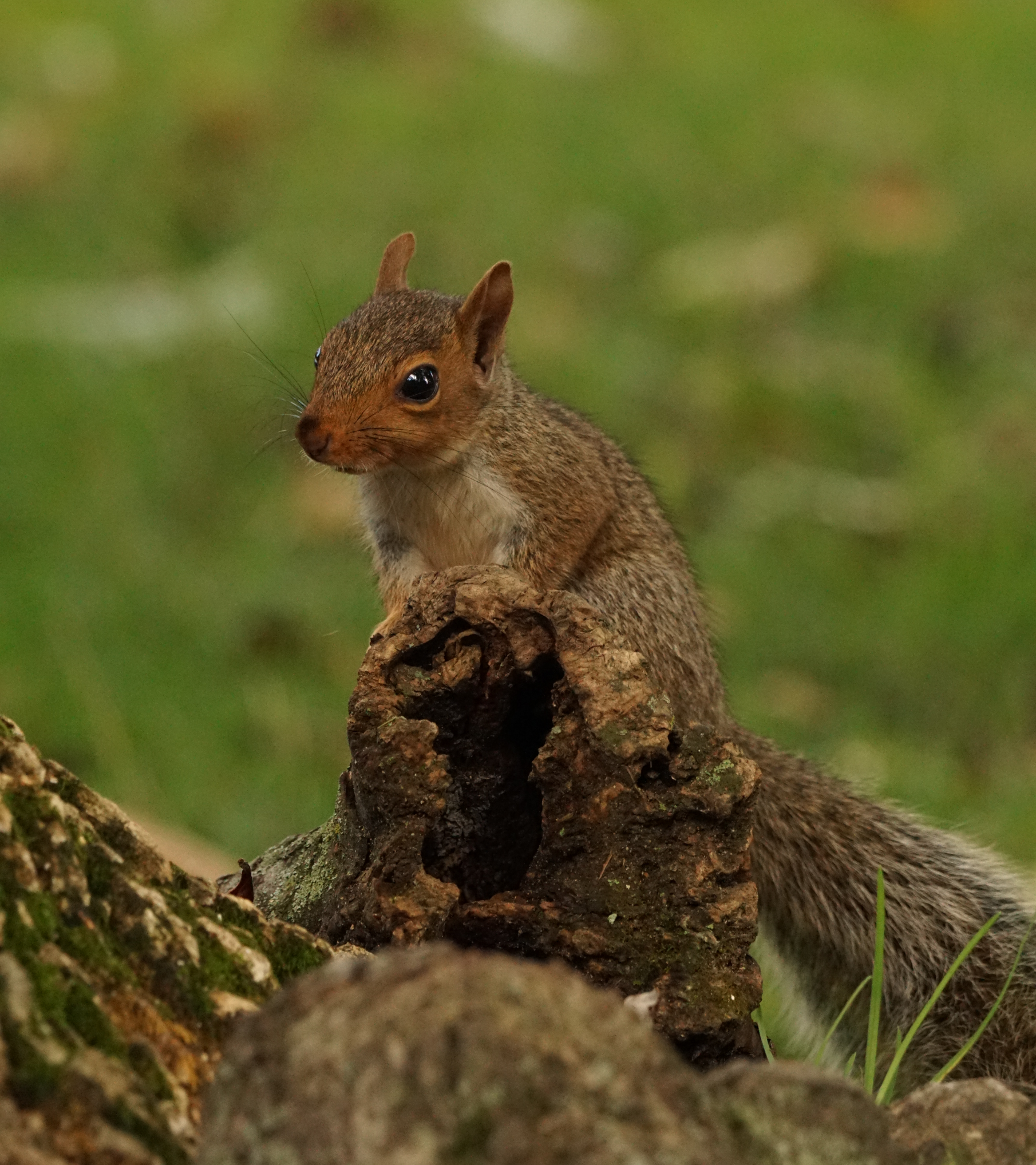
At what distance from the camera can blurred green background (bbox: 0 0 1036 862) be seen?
5.50 meters

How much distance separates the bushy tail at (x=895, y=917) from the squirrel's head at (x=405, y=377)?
800 mm

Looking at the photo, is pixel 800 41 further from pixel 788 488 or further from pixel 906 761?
pixel 906 761

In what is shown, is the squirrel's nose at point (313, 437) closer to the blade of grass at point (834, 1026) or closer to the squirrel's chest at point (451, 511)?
the squirrel's chest at point (451, 511)

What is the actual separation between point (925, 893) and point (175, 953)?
148cm

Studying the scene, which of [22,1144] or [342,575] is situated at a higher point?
[342,575]

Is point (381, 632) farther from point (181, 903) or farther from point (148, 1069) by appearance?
point (148, 1069)

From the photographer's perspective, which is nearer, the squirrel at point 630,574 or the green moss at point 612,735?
the green moss at point 612,735

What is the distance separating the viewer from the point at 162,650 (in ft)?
18.7

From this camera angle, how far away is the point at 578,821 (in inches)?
82.7

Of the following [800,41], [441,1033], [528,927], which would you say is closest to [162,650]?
[528,927]

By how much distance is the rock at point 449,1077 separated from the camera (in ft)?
3.97

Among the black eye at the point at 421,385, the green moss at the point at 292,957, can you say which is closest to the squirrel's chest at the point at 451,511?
the black eye at the point at 421,385

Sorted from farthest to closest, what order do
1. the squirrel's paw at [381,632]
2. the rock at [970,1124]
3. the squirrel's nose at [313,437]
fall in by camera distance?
the squirrel's nose at [313,437] < the squirrel's paw at [381,632] < the rock at [970,1124]

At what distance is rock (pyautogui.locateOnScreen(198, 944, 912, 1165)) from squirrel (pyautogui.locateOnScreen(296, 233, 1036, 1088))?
130cm
